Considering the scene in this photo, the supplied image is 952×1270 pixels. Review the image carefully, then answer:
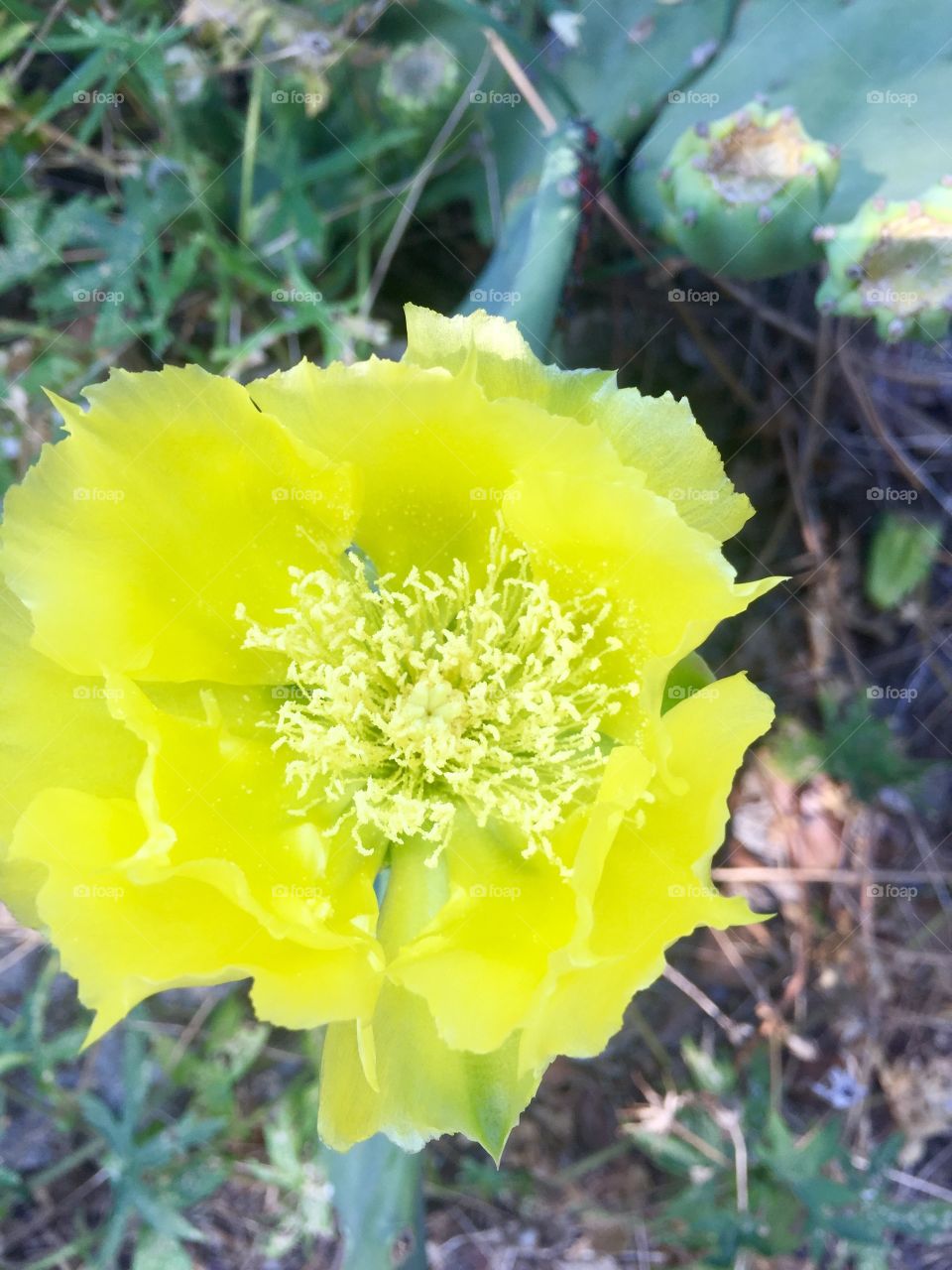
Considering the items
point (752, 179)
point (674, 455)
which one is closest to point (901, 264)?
point (752, 179)

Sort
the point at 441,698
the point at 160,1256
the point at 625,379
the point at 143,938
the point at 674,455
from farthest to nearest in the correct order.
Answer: the point at 625,379 < the point at 160,1256 < the point at 441,698 < the point at 674,455 < the point at 143,938

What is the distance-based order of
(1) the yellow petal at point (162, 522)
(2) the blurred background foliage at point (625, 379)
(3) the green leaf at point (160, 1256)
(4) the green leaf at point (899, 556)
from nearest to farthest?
(1) the yellow petal at point (162, 522)
(2) the blurred background foliage at point (625, 379)
(3) the green leaf at point (160, 1256)
(4) the green leaf at point (899, 556)

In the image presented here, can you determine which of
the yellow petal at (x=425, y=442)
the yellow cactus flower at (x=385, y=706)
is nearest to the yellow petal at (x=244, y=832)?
the yellow cactus flower at (x=385, y=706)

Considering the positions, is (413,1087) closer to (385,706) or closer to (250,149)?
(385,706)

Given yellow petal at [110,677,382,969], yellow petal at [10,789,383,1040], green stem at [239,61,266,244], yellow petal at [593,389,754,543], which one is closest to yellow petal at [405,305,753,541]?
yellow petal at [593,389,754,543]

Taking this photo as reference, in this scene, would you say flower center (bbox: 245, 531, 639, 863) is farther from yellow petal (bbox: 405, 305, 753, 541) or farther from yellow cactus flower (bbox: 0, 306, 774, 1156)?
yellow petal (bbox: 405, 305, 753, 541)

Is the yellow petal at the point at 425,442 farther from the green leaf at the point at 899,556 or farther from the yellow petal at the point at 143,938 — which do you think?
the green leaf at the point at 899,556
